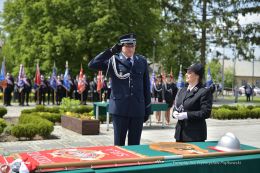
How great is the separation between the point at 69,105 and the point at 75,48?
1813 cm

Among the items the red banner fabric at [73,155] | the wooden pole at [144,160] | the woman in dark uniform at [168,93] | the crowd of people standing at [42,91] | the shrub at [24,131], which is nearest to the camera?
the wooden pole at [144,160]

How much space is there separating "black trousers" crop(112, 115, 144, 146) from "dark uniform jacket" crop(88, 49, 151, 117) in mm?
69

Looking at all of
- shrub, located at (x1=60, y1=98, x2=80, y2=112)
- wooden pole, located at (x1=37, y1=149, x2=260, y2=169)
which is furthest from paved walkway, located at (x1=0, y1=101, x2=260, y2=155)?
wooden pole, located at (x1=37, y1=149, x2=260, y2=169)

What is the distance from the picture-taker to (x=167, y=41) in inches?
1531

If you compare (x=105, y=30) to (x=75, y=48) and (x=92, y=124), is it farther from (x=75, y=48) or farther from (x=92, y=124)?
(x=92, y=124)

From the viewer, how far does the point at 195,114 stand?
5.00m

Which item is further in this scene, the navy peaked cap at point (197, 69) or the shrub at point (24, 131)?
the shrub at point (24, 131)

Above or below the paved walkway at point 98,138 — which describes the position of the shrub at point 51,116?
above

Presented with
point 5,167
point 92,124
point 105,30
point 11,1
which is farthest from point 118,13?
point 5,167

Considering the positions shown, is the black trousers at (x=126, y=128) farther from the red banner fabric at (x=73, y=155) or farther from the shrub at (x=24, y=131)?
the shrub at (x=24, y=131)

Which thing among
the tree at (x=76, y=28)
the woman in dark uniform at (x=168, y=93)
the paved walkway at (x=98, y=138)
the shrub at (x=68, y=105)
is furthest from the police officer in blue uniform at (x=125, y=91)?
the tree at (x=76, y=28)

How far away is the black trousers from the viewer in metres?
5.30

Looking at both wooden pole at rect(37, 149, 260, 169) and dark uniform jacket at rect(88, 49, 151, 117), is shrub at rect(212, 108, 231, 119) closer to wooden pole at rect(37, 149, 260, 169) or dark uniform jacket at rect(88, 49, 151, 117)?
dark uniform jacket at rect(88, 49, 151, 117)

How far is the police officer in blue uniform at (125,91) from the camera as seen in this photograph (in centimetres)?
527
